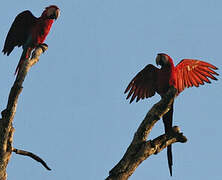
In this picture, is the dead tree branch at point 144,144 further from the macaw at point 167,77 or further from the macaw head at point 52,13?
the macaw head at point 52,13

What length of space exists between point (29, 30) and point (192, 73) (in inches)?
103

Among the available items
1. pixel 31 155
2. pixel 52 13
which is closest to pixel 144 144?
pixel 31 155

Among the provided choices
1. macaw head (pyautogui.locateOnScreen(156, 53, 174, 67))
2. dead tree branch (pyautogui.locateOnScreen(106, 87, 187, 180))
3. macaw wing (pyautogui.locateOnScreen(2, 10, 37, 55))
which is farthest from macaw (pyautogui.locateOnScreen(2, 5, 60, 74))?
dead tree branch (pyautogui.locateOnScreen(106, 87, 187, 180))

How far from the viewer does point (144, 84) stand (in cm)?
575

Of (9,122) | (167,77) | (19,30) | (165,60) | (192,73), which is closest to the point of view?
(9,122)

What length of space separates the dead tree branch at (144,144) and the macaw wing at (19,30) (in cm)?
287

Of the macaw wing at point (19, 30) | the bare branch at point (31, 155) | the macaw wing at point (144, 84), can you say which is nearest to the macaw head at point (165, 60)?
the macaw wing at point (144, 84)

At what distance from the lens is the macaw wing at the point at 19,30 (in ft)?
18.4

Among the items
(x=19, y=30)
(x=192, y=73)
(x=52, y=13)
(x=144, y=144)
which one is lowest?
(x=144, y=144)

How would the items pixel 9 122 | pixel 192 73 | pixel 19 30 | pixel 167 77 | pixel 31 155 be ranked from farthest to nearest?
pixel 19 30 → pixel 192 73 → pixel 167 77 → pixel 31 155 → pixel 9 122

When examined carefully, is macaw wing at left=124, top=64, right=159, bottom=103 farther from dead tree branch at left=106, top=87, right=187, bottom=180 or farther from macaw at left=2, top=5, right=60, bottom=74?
dead tree branch at left=106, top=87, right=187, bottom=180

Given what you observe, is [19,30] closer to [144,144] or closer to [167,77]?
[167,77]

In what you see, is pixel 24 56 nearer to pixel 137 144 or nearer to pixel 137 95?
pixel 137 95

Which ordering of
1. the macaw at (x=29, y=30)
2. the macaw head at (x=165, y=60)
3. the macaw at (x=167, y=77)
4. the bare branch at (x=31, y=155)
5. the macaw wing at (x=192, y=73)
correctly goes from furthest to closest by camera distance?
1. the macaw at (x=29, y=30)
2. the macaw wing at (x=192, y=73)
3. the macaw head at (x=165, y=60)
4. the macaw at (x=167, y=77)
5. the bare branch at (x=31, y=155)
